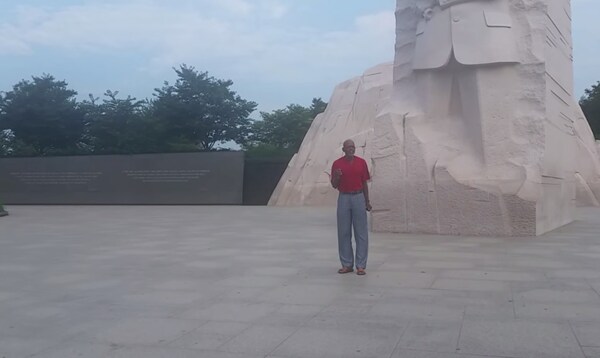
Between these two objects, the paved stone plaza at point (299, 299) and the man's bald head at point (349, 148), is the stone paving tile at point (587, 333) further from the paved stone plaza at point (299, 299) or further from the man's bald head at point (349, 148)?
the man's bald head at point (349, 148)

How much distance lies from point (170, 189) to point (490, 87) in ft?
49.2

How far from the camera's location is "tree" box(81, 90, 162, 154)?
93.9 feet

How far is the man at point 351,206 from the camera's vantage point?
6188 mm

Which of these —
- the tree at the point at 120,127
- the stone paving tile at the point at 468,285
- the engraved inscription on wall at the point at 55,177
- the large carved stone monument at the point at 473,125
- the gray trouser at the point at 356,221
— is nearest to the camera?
the stone paving tile at the point at 468,285

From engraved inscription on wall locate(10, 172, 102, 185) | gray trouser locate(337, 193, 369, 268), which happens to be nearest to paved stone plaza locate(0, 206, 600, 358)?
gray trouser locate(337, 193, 369, 268)

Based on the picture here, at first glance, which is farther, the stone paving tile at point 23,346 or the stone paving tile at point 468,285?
the stone paving tile at point 468,285

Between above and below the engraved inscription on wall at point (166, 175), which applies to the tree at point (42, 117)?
above

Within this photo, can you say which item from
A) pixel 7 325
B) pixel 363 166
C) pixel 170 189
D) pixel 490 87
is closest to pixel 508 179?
pixel 490 87

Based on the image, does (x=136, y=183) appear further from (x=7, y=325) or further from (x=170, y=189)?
(x=7, y=325)

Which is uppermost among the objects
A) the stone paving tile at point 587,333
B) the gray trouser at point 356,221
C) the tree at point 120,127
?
the tree at point 120,127

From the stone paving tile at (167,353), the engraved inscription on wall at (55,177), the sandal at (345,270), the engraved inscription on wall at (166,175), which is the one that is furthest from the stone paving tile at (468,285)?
the engraved inscription on wall at (55,177)

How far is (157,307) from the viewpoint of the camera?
15.8 ft

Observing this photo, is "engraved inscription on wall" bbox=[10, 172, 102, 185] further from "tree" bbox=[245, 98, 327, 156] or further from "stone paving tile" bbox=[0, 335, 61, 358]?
"stone paving tile" bbox=[0, 335, 61, 358]

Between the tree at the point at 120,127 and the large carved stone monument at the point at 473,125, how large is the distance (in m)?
19.7
